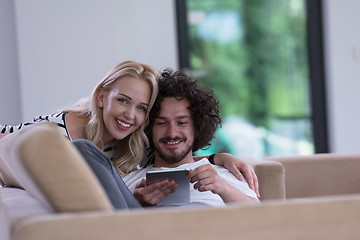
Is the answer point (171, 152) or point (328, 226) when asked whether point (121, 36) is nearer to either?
point (171, 152)

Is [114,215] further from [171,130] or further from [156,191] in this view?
[171,130]

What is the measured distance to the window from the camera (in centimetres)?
463

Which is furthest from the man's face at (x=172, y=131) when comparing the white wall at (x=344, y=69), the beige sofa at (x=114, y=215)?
the white wall at (x=344, y=69)

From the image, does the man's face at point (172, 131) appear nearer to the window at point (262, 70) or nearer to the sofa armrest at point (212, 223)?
the sofa armrest at point (212, 223)

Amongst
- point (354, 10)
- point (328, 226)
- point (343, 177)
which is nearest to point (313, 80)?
point (354, 10)

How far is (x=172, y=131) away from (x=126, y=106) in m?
0.23

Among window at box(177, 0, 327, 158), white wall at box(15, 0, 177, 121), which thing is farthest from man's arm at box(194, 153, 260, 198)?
window at box(177, 0, 327, 158)

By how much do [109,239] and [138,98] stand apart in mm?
1221

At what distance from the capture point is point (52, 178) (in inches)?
47.3

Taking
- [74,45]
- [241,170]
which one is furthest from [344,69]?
[241,170]

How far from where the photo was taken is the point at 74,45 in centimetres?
424

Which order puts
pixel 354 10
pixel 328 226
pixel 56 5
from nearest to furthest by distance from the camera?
pixel 328 226
pixel 56 5
pixel 354 10

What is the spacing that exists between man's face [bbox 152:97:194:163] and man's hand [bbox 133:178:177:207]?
1.35 ft

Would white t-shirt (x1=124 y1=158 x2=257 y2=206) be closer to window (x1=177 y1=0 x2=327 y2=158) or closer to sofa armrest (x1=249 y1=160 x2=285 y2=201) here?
sofa armrest (x1=249 y1=160 x2=285 y2=201)
